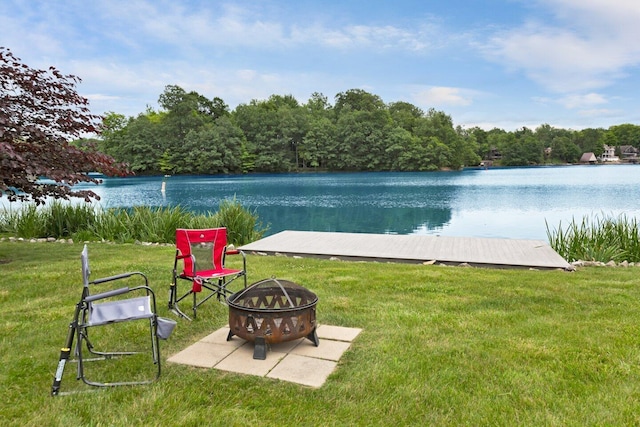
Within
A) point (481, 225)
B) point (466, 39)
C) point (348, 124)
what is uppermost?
point (466, 39)

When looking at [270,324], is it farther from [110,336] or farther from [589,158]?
[589,158]

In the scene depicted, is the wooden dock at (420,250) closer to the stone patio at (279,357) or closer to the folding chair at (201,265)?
the folding chair at (201,265)

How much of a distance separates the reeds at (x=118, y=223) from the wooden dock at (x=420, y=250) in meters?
0.98

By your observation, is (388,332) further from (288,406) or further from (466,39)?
(466,39)

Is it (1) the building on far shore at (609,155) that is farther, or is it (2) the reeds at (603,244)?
(1) the building on far shore at (609,155)

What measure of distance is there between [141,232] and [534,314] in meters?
6.97

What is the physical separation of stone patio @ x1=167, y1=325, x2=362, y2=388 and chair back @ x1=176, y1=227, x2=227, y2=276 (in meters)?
0.76

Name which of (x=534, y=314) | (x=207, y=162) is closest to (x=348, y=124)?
(x=207, y=162)

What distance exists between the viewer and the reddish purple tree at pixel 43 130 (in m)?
5.08

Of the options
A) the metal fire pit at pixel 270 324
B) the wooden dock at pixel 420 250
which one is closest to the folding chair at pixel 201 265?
the metal fire pit at pixel 270 324

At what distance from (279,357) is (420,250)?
4.44m

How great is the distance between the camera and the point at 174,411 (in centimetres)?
206

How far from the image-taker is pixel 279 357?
8.72 feet

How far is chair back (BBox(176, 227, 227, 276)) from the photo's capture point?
355 cm
